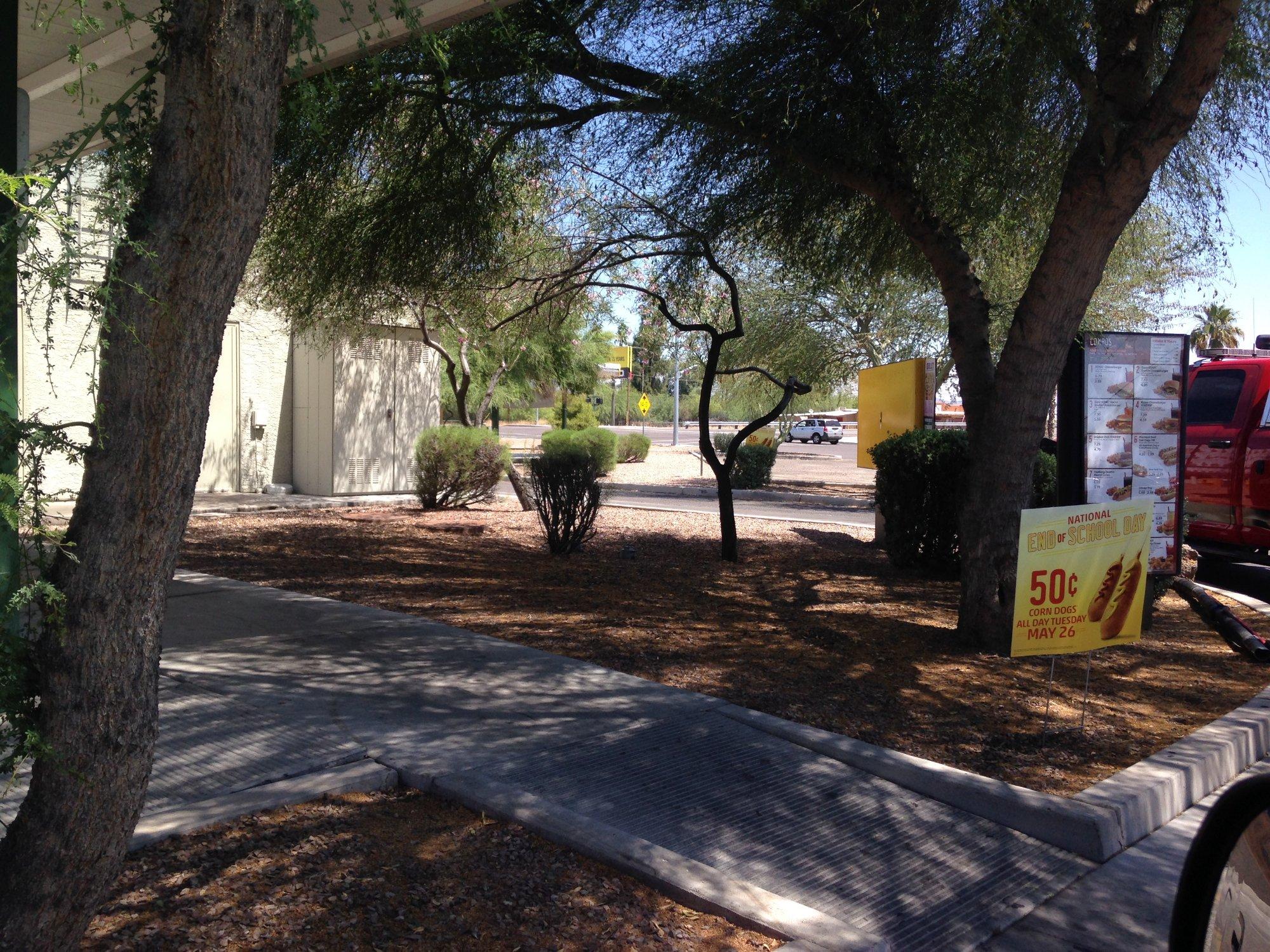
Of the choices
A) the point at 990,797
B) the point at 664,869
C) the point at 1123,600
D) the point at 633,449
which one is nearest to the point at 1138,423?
the point at 1123,600

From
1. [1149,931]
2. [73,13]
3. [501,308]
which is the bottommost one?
[1149,931]

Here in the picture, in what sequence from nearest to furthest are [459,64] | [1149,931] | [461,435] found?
[1149,931]
[459,64]
[461,435]

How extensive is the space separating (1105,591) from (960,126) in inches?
188

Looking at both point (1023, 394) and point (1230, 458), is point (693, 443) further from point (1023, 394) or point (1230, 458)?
point (1023, 394)

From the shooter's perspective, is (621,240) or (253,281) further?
(253,281)

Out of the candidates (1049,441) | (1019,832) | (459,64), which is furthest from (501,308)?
(1019,832)

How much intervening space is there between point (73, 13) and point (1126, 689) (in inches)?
332

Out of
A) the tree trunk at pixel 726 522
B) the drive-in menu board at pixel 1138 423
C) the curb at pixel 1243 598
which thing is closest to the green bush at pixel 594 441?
the tree trunk at pixel 726 522

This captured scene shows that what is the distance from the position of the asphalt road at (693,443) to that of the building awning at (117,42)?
126 ft

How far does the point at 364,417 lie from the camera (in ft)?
59.8

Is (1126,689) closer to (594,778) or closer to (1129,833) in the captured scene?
(1129,833)

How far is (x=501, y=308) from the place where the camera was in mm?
14070

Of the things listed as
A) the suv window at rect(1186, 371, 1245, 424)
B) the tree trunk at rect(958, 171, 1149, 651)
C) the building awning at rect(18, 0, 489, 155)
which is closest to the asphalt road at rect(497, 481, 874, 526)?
the suv window at rect(1186, 371, 1245, 424)

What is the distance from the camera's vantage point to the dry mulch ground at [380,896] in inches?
133
